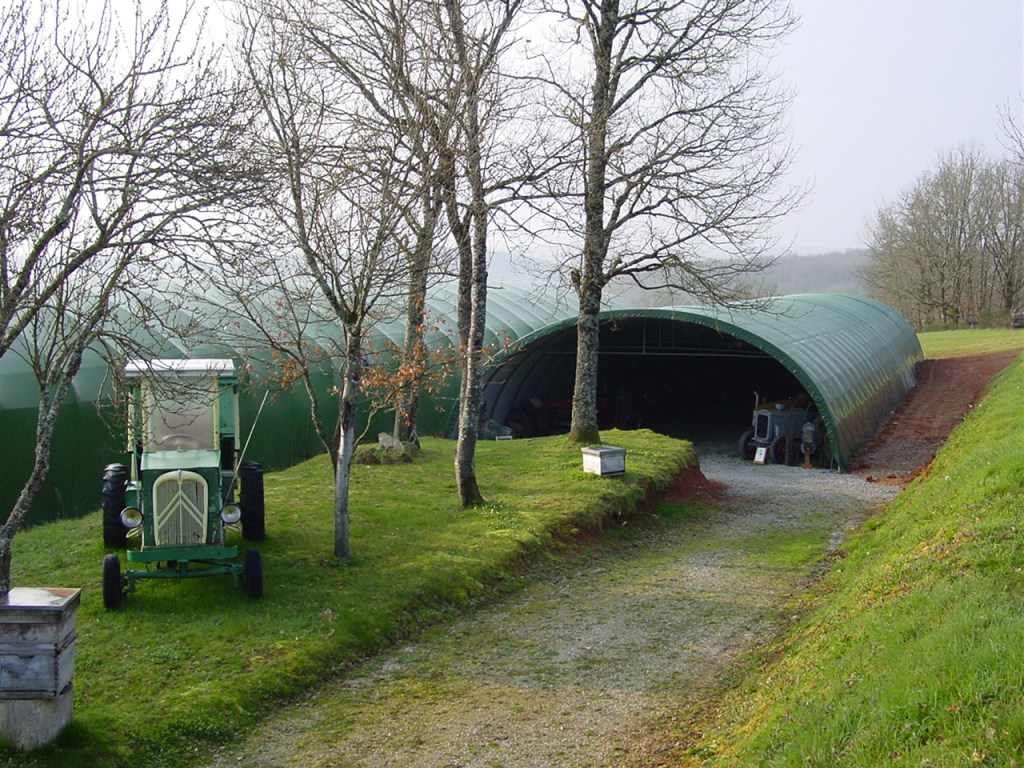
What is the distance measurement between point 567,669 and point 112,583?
4.85 m

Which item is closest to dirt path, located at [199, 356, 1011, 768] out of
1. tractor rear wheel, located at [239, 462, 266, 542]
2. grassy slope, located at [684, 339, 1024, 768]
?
grassy slope, located at [684, 339, 1024, 768]

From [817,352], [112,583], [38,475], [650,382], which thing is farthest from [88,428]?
[650,382]

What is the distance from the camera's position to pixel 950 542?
913 cm

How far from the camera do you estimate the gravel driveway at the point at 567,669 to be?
782 cm

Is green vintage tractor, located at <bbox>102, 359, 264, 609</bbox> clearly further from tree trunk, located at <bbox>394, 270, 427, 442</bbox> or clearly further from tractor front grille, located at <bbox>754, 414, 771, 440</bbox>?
tractor front grille, located at <bbox>754, 414, 771, 440</bbox>

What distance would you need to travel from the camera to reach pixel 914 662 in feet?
20.4

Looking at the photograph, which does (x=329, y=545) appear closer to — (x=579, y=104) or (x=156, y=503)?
(x=156, y=503)

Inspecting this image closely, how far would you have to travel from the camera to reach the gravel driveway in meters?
7.82

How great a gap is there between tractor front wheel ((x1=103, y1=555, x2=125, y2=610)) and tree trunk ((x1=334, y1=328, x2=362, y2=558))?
113 inches

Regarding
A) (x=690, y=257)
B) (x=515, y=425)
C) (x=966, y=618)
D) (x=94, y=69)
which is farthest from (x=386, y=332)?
(x=966, y=618)

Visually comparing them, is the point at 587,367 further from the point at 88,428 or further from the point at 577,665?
the point at 577,665

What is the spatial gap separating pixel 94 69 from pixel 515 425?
20610 millimetres

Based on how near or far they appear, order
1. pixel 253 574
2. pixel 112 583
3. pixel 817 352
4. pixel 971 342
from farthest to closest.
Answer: pixel 971 342 < pixel 817 352 < pixel 253 574 < pixel 112 583

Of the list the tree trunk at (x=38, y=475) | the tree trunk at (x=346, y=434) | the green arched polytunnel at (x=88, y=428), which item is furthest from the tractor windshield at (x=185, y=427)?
the tree trunk at (x=38, y=475)
